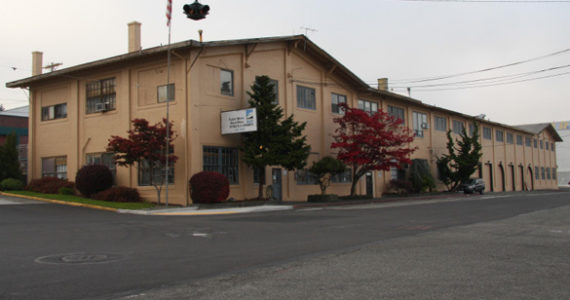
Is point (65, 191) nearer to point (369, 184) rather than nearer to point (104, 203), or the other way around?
point (104, 203)

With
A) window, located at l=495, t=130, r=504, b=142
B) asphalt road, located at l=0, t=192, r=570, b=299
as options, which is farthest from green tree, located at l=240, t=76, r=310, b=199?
window, located at l=495, t=130, r=504, b=142

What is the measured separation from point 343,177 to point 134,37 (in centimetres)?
1597

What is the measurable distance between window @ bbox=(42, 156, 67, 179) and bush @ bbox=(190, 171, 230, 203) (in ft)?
35.5

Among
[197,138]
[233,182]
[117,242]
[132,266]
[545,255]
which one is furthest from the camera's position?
[233,182]

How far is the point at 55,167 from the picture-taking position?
3116 cm

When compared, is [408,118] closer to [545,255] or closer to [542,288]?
[545,255]

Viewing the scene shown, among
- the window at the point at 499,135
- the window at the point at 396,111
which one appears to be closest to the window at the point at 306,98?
the window at the point at 396,111

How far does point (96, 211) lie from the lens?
21.9m

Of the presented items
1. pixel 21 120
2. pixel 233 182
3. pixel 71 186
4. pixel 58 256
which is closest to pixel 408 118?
pixel 233 182

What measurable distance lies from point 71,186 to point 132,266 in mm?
22213

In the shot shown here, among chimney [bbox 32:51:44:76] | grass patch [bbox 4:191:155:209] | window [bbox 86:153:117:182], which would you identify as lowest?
grass patch [bbox 4:191:155:209]

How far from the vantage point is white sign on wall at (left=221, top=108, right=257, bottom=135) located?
24.7 m

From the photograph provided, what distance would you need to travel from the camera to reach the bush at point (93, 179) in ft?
86.2

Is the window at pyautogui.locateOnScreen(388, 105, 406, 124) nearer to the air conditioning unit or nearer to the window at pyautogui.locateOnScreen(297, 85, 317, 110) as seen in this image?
the window at pyautogui.locateOnScreen(297, 85, 317, 110)
